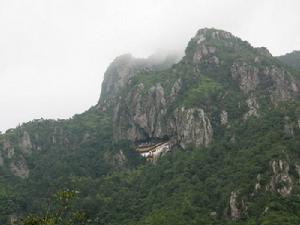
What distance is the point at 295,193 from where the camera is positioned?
150375 mm

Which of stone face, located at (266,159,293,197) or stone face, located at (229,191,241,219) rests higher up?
stone face, located at (266,159,293,197)

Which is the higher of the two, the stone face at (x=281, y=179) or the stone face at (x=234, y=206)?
the stone face at (x=281, y=179)

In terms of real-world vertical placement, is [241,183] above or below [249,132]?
below

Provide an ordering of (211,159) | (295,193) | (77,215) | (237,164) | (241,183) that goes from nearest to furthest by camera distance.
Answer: (77,215), (295,193), (241,183), (237,164), (211,159)

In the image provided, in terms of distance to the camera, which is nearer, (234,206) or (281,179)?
(281,179)

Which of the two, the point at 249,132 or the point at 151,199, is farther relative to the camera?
the point at 249,132

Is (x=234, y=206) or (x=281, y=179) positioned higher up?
(x=281, y=179)

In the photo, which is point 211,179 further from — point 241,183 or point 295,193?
point 295,193

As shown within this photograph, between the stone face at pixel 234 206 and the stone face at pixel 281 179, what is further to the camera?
the stone face at pixel 234 206

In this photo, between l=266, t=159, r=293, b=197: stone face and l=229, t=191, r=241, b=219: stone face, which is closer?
l=266, t=159, r=293, b=197: stone face

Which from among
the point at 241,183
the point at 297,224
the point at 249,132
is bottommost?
the point at 297,224

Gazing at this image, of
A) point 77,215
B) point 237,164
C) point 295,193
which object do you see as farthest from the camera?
point 237,164

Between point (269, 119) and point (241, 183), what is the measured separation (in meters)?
41.7

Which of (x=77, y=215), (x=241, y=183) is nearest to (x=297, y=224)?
(x=241, y=183)
